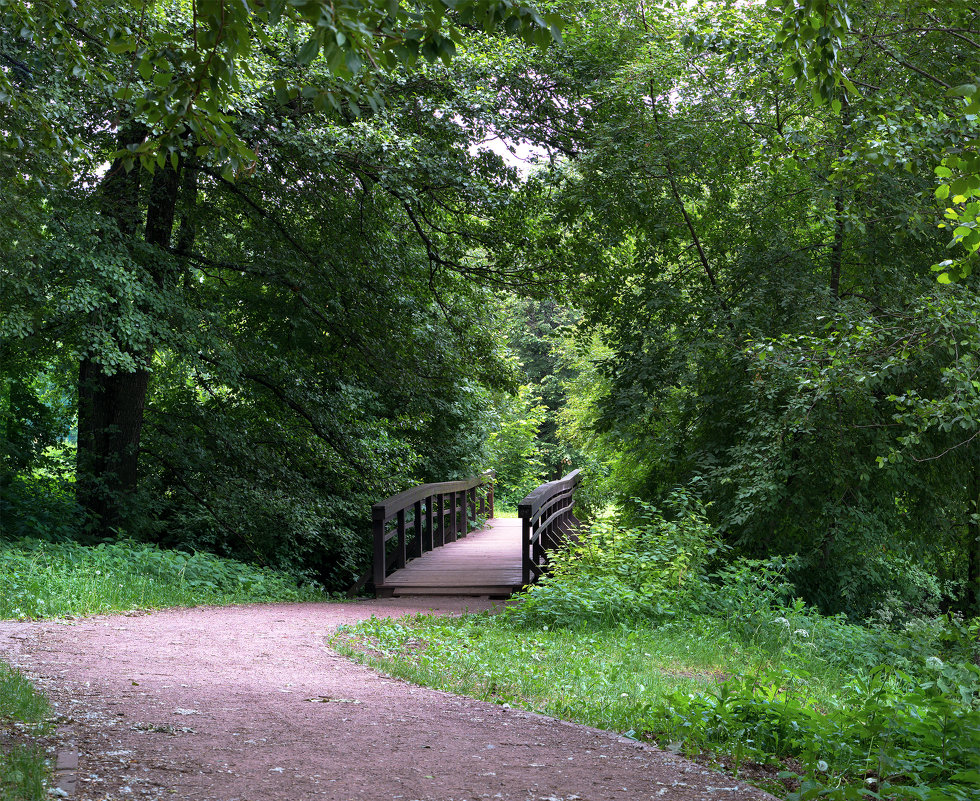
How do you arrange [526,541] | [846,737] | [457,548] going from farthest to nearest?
1. [457,548]
2. [526,541]
3. [846,737]

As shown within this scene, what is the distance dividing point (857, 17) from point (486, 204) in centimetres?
471

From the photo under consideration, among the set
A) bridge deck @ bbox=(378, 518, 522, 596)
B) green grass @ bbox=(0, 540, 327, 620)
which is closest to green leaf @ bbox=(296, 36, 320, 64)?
green grass @ bbox=(0, 540, 327, 620)

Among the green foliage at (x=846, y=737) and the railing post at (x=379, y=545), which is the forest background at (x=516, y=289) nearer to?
the railing post at (x=379, y=545)

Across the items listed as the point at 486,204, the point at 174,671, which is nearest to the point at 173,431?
the point at 486,204

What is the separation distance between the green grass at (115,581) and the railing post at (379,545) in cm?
80

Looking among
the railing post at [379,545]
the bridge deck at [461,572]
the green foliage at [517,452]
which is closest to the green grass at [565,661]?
the bridge deck at [461,572]

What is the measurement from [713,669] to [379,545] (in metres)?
5.61

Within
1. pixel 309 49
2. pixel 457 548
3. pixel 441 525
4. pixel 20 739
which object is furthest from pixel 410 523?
pixel 309 49

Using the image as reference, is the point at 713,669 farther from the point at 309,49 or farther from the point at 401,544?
the point at 401,544

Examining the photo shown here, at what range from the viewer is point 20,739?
325 centimetres

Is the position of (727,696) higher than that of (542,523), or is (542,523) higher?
(542,523)

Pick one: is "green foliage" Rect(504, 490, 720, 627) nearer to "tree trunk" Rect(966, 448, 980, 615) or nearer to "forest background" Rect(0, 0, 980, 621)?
"forest background" Rect(0, 0, 980, 621)

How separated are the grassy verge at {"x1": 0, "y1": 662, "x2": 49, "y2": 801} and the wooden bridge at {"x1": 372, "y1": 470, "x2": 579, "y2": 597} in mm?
6017

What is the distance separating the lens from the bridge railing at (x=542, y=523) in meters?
9.88
